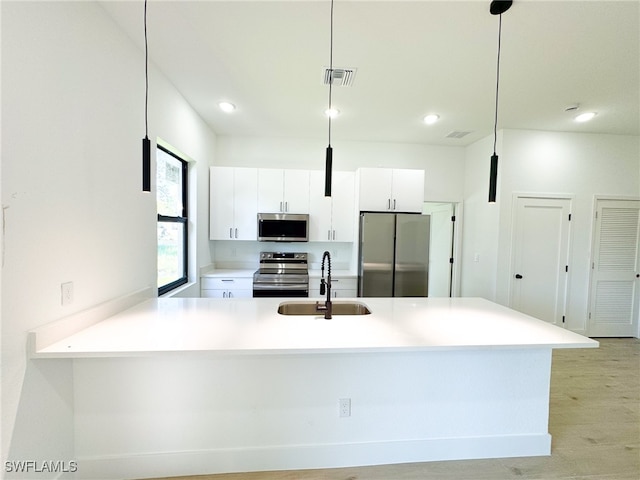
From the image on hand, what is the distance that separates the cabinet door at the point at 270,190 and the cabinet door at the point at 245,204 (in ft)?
0.22

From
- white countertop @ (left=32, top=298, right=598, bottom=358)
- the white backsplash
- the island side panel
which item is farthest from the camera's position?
the white backsplash

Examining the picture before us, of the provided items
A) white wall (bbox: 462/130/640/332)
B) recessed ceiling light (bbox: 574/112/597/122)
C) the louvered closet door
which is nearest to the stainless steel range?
white wall (bbox: 462/130/640/332)

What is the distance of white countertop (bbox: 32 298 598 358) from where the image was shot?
130 centimetres

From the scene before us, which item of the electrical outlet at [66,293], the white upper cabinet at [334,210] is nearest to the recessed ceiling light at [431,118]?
the white upper cabinet at [334,210]

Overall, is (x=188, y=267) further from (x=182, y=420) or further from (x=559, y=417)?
(x=559, y=417)

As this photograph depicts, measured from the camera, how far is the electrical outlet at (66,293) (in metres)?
1.41

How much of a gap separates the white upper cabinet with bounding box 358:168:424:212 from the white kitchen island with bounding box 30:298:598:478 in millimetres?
2142

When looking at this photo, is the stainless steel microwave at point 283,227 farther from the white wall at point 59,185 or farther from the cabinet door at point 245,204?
the white wall at point 59,185

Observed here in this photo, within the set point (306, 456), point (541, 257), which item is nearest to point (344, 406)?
point (306, 456)

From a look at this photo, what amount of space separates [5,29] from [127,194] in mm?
968

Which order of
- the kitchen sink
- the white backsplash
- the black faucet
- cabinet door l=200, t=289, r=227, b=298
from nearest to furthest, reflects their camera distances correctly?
1. the black faucet
2. the kitchen sink
3. cabinet door l=200, t=289, r=227, b=298
4. the white backsplash

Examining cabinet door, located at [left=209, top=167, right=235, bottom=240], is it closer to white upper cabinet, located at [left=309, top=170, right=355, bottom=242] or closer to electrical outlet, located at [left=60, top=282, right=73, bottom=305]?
white upper cabinet, located at [left=309, top=170, right=355, bottom=242]

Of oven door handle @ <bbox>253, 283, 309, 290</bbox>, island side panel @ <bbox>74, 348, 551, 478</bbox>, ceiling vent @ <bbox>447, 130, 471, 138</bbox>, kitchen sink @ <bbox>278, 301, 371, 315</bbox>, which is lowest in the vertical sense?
island side panel @ <bbox>74, 348, 551, 478</bbox>

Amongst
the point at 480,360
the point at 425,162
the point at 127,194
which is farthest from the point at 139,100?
the point at 425,162
